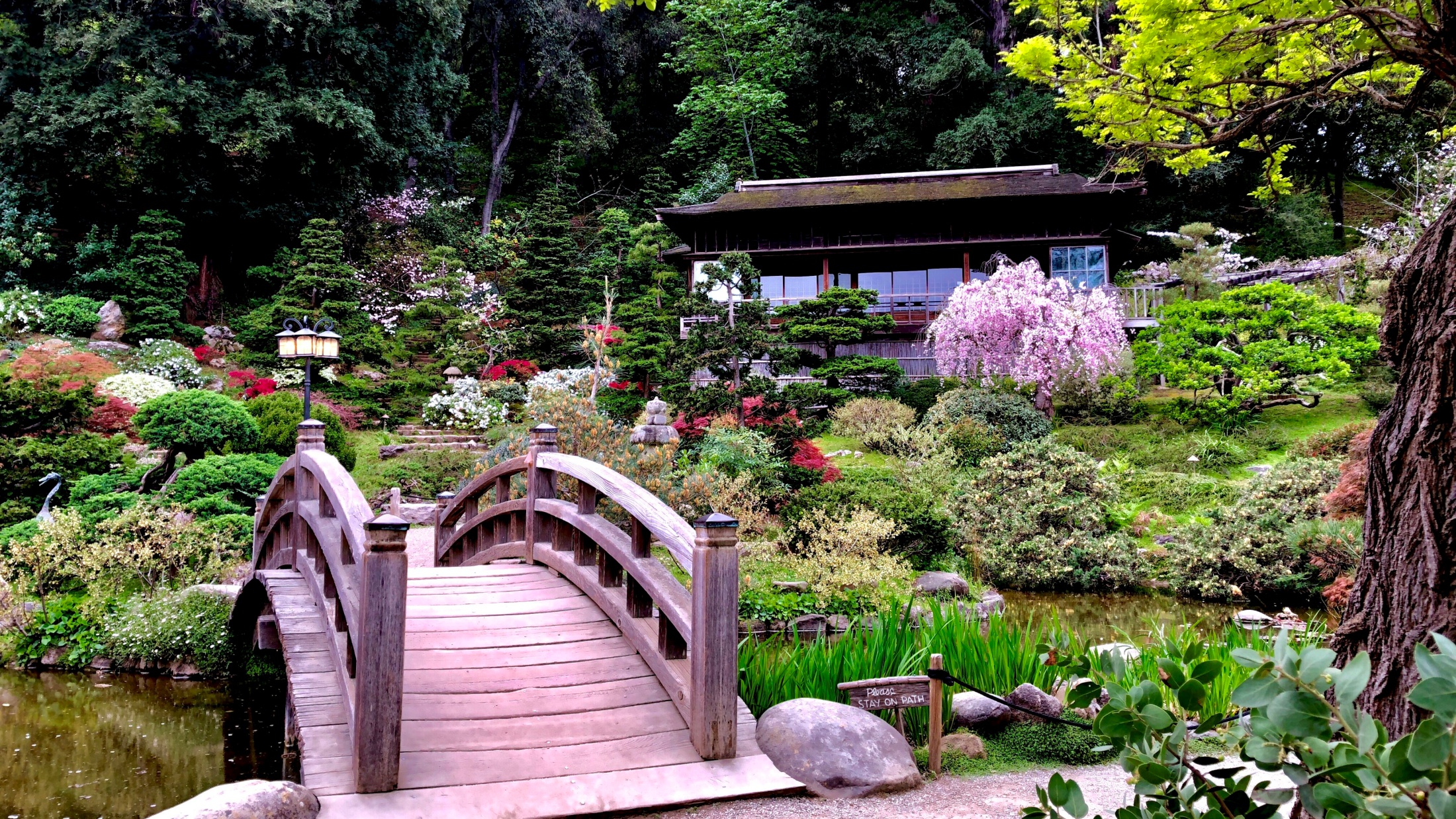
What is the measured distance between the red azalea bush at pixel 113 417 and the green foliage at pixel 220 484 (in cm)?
338

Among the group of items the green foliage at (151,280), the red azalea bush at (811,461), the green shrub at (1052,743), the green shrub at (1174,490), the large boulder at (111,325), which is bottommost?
the green shrub at (1052,743)

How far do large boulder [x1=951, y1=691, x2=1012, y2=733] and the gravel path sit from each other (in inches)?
20.2

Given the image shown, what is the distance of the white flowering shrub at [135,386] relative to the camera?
16250 millimetres

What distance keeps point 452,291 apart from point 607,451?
13955mm

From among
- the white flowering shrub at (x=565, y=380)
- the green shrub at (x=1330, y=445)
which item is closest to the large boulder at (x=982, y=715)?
the green shrub at (x=1330, y=445)

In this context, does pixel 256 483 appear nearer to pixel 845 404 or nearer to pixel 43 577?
pixel 43 577

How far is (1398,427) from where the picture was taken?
89.3 inches

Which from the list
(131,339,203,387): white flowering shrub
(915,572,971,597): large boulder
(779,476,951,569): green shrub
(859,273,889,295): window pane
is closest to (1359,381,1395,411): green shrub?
(779,476,951,569): green shrub

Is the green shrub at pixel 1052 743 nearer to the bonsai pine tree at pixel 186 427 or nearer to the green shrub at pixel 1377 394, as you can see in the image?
the bonsai pine tree at pixel 186 427

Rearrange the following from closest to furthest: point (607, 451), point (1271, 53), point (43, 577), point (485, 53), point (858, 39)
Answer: point (1271, 53)
point (43, 577)
point (607, 451)
point (858, 39)
point (485, 53)

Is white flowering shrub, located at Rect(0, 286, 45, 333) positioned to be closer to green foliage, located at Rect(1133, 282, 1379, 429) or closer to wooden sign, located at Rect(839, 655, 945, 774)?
wooden sign, located at Rect(839, 655, 945, 774)

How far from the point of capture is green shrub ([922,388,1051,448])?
1508 cm

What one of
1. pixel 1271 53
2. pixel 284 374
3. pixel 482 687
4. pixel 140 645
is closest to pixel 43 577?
pixel 140 645

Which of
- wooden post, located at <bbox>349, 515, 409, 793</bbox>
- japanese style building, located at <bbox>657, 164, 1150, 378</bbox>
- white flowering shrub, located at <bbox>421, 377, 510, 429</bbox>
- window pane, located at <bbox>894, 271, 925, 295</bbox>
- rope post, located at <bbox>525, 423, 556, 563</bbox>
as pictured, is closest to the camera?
wooden post, located at <bbox>349, 515, 409, 793</bbox>
